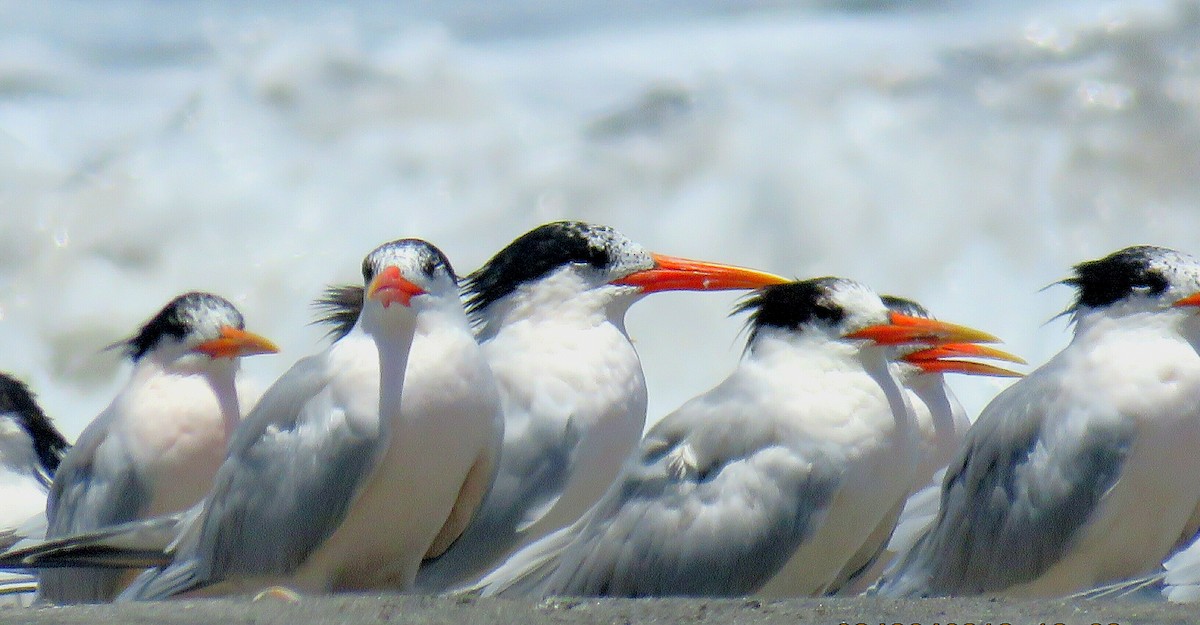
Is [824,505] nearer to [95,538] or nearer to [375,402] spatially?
[375,402]

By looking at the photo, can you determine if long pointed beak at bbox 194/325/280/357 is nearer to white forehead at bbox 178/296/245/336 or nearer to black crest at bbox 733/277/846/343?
white forehead at bbox 178/296/245/336

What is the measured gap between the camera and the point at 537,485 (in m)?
4.41

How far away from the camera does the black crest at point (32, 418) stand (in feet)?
20.0

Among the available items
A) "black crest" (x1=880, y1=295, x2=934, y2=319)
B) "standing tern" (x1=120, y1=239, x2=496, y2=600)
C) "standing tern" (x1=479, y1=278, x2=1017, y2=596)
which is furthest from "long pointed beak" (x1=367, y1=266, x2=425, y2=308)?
"black crest" (x1=880, y1=295, x2=934, y2=319)

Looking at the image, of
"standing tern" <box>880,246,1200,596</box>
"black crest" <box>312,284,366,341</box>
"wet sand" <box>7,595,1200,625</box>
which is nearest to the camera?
"wet sand" <box>7,595,1200,625</box>

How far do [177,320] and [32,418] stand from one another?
4.41ft

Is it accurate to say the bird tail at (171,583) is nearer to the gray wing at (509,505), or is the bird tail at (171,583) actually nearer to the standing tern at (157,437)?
the gray wing at (509,505)

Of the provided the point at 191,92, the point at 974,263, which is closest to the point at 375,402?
the point at 974,263

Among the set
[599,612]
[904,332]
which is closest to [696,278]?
[904,332]

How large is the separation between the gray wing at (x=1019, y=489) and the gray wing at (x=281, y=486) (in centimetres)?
144

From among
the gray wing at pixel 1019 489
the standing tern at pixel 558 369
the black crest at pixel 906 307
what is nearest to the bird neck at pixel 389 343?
the standing tern at pixel 558 369

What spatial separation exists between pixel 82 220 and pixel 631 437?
367 inches

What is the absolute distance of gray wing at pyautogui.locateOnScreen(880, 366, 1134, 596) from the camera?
13.4ft

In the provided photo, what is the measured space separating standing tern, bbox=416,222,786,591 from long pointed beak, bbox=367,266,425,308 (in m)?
0.55
